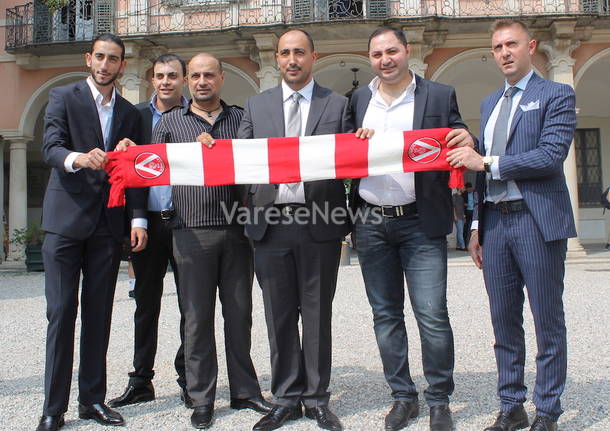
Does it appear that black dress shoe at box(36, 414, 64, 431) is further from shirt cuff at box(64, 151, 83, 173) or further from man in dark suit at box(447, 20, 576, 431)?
man in dark suit at box(447, 20, 576, 431)

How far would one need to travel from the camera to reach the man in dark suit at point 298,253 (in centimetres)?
341

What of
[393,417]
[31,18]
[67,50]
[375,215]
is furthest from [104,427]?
[31,18]

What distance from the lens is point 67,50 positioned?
1490 cm

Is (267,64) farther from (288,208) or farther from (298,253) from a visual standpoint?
(298,253)

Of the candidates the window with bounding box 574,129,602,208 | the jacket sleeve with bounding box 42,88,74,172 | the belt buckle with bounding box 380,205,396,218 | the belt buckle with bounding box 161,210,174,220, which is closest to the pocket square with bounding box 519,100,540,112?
the belt buckle with bounding box 380,205,396,218

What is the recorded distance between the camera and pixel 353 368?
457cm

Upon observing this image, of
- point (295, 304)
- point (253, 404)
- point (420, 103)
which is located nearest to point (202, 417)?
point (253, 404)

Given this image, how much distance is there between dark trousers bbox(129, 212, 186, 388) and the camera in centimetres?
392

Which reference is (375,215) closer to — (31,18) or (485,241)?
(485,241)

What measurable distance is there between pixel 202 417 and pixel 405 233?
62.1 inches

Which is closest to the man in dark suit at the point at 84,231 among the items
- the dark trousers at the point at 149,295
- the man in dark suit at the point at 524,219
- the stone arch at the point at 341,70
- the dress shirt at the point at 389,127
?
the dark trousers at the point at 149,295

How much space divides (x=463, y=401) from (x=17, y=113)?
1510 centimetres

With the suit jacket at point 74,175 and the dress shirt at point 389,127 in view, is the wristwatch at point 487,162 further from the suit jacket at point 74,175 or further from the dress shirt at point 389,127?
the suit jacket at point 74,175

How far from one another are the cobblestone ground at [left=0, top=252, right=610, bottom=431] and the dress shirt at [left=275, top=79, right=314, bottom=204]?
1303mm
